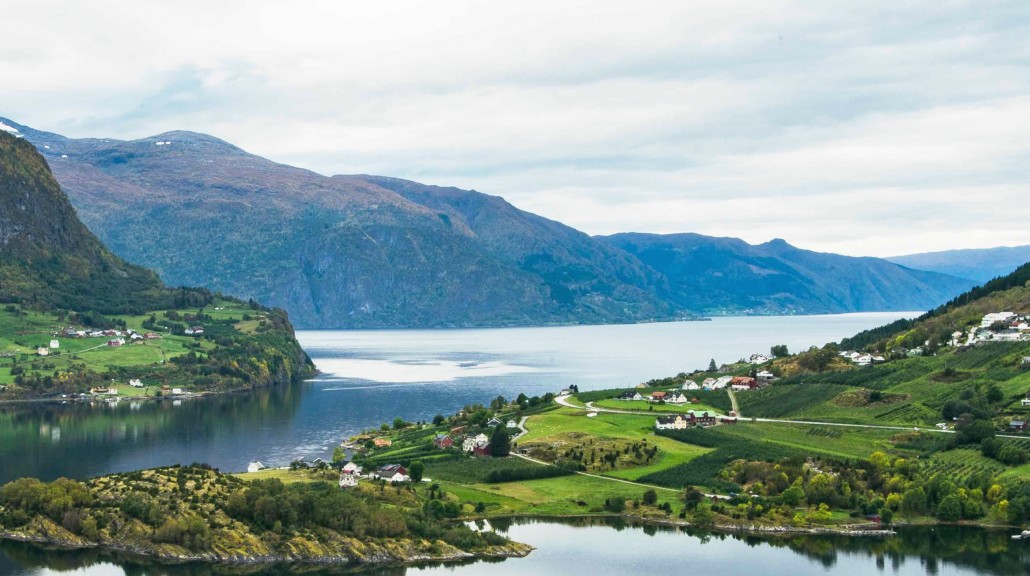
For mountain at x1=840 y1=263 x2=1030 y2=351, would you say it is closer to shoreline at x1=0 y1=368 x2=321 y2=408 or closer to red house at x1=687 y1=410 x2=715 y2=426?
red house at x1=687 y1=410 x2=715 y2=426

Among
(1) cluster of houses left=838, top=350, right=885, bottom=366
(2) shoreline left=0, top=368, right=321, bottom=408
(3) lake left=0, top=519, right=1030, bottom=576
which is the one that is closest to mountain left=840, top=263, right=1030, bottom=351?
(1) cluster of houses left=838, top=350, right=885, bottom=366

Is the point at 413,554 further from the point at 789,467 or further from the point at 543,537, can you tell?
the point at 789,467

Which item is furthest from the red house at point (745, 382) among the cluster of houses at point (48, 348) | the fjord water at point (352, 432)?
the cluster of houses at point (48, 348)

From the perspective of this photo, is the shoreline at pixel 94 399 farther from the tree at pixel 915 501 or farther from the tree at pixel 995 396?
the tree at pixel 915 501

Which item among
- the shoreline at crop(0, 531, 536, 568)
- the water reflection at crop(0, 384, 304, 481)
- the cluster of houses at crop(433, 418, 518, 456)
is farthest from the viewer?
the water reflection at crop(0, 384, 304, 481)

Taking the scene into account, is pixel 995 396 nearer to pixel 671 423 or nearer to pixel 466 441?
pixel 671 423

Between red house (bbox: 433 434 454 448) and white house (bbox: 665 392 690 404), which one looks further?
white house (bbox: 665 392 690 404)
